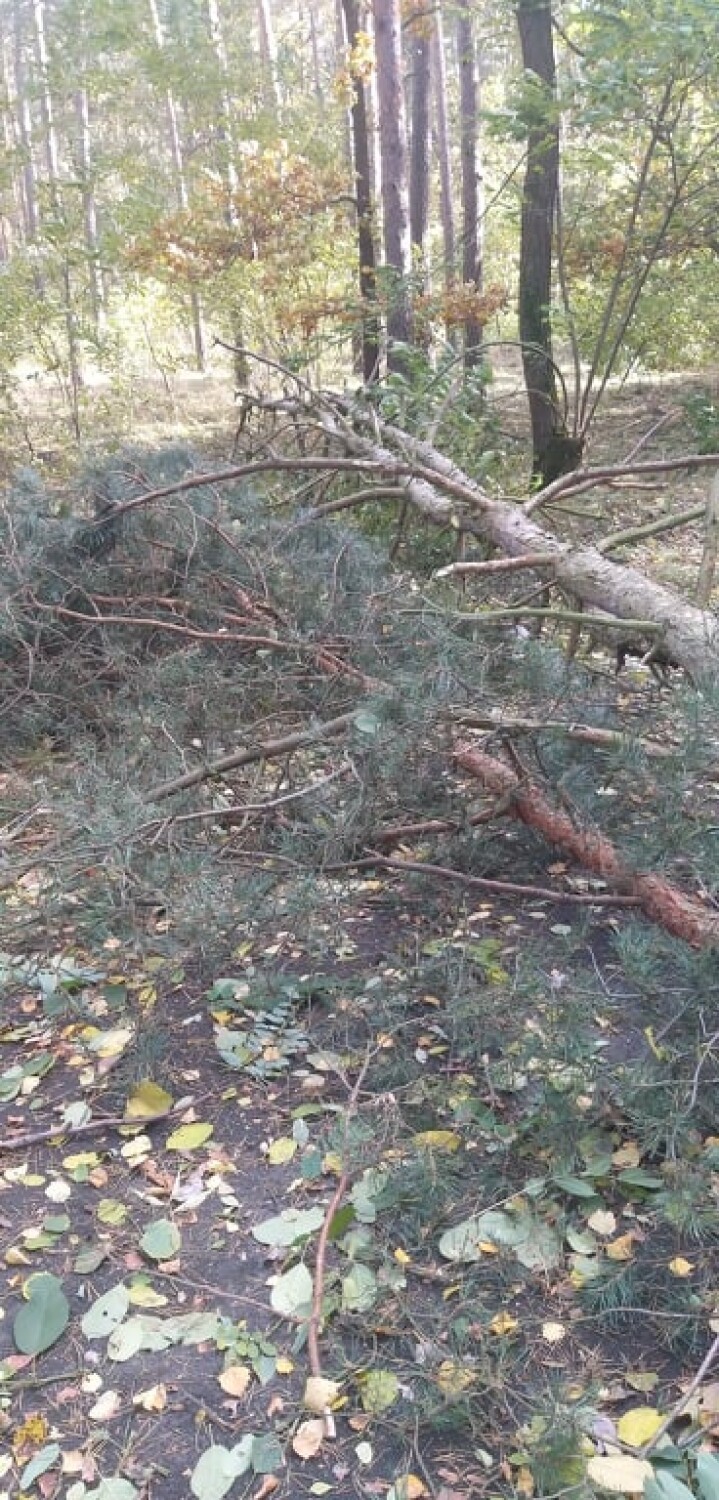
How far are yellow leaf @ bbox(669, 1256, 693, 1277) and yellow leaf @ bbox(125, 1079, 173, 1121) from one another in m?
0.99

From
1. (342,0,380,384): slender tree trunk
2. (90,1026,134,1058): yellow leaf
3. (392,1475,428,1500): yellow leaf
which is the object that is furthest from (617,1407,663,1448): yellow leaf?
(342,0,380,384): slender tree trunk

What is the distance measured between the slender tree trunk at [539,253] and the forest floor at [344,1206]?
4872 millimetres

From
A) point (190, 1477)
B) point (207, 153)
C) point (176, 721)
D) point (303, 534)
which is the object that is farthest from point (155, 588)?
point (207, 153)

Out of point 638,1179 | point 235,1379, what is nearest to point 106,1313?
point 235,1379

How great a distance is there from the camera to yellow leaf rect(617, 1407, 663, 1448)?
52.7 inches

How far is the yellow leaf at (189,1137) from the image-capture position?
202 cm

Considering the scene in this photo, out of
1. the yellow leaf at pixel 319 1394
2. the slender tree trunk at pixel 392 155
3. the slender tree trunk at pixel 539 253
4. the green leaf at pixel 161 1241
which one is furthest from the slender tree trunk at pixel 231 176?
the yellow leaf at pixel 319 1394

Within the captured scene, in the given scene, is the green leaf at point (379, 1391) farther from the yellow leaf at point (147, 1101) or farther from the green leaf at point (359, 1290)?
the yellow leaf at point (147, 1101)

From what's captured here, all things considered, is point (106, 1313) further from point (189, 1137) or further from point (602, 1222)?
point (602, 1222)

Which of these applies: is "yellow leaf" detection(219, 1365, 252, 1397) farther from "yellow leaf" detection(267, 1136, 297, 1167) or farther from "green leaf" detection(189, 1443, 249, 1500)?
"yellow leaf" detection(267, 1136, 297, 1167)

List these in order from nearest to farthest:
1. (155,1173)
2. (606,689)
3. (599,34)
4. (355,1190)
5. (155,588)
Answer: (355,1190) → (155,1173) → (606,689) → (155,588) → (599,34)

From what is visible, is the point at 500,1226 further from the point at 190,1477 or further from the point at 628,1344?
the point at 190,1477

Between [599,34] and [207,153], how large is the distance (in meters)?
5.92

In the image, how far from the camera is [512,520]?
3.45 m
